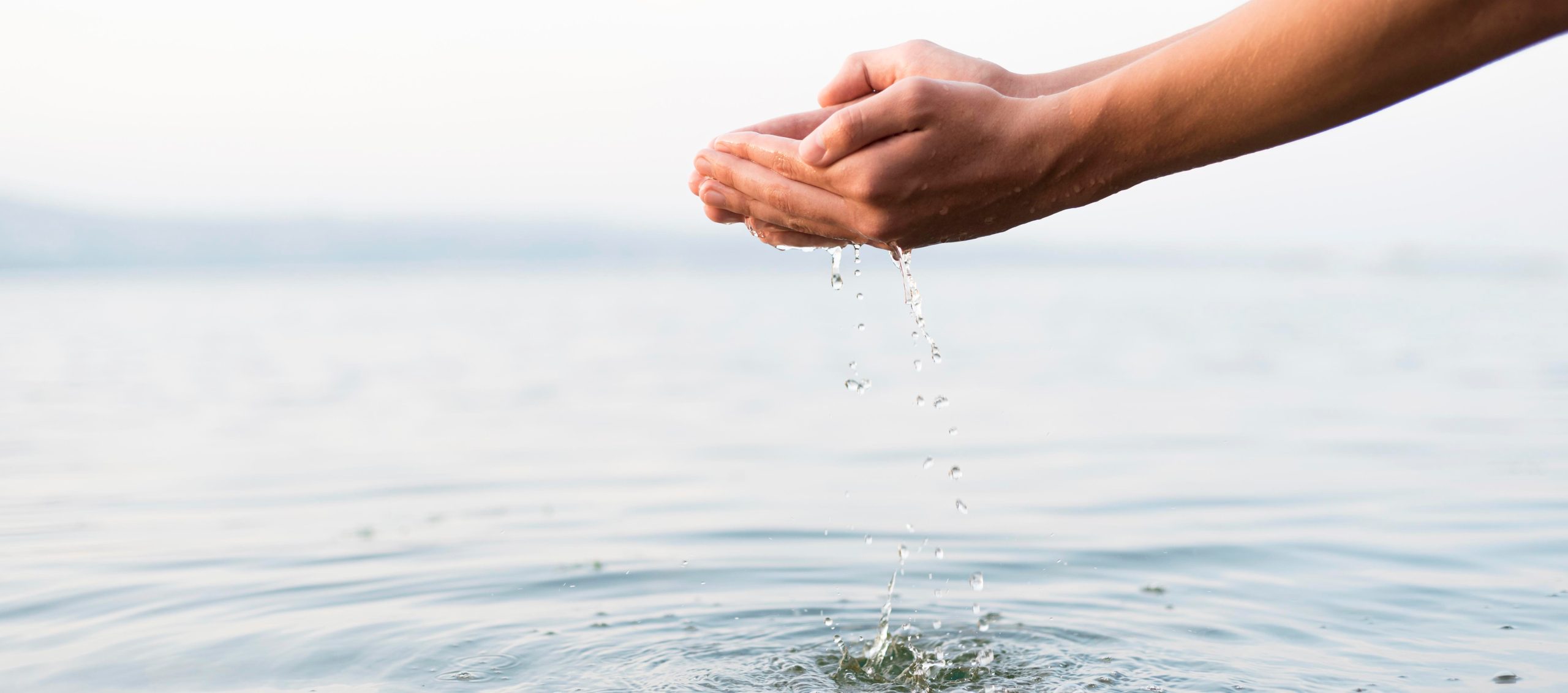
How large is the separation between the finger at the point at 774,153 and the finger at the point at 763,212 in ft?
0.32

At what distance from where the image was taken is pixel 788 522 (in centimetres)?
848

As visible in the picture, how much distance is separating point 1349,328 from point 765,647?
25939mm

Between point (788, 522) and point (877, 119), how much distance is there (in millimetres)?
5924

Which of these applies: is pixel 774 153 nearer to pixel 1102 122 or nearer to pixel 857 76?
pixel 1102 122

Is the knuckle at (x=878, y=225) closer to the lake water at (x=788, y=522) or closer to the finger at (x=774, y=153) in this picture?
the finger at (x=774, y=153)

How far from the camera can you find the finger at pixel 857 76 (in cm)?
400

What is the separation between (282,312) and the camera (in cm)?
4569

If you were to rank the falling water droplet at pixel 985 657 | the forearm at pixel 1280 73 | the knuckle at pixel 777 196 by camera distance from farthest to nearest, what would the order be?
the falling water droplet at pixel 985 657, the knuckle at pixel 777 196, the forearm at pixel 1280 73

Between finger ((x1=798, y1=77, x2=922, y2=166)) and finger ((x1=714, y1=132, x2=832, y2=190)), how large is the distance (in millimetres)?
120

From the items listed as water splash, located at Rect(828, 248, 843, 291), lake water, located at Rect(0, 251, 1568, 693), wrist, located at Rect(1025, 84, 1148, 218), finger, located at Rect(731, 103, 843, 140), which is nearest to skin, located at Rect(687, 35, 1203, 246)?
finger, located at Rect(731, 103, 843, 140)

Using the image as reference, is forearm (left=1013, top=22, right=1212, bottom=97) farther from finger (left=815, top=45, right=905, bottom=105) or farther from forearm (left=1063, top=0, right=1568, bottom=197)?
forearm (left=1063, top=0, right=1568, bottom=197)

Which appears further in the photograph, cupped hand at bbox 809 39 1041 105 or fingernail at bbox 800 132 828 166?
cupped hand at bbox 809 39 1041 105

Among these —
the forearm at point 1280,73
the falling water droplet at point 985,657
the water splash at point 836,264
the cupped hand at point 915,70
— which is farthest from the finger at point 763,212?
the falling water droplet at point 985,657

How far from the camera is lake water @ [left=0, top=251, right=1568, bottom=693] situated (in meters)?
5.19
